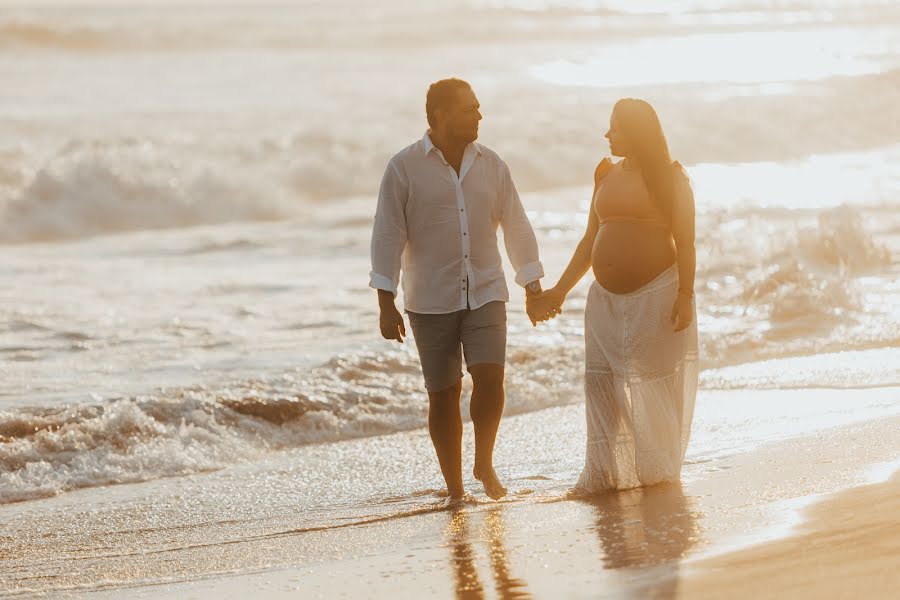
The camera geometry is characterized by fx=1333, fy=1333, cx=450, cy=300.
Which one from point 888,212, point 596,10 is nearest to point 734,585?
point 888,212

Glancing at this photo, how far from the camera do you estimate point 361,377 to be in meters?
8.80

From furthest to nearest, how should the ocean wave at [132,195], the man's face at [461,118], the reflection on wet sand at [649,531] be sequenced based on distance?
the ocean wave at [132,195] → the man's face at [461,118] → the reflection on wet sand at [649,531]

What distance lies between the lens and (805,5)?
208 feet

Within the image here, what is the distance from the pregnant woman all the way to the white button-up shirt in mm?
362

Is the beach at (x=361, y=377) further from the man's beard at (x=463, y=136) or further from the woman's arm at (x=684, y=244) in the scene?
the man's beard at (x=463, y=136)

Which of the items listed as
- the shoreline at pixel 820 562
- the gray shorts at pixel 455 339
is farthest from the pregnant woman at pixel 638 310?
the shoreline at pixel 820 562

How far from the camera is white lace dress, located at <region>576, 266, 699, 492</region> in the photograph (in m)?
5.35

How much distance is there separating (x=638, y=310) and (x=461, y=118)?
3.46 ft

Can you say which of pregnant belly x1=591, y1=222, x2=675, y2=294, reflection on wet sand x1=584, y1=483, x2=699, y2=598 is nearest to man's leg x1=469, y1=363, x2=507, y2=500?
reflection on wet sand x1=584, y1=483, x2=699, y2=598

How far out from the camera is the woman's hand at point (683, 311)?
17.1 feet

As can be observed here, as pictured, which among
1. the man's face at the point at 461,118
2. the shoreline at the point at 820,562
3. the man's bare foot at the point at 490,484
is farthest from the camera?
the man's bare foot at the point at 490,484

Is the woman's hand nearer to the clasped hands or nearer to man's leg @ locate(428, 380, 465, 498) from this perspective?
the clasped hands

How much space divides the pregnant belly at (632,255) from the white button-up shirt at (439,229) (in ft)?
1.58

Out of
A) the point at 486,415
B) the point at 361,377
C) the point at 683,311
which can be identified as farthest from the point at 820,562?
the point at 361,377
